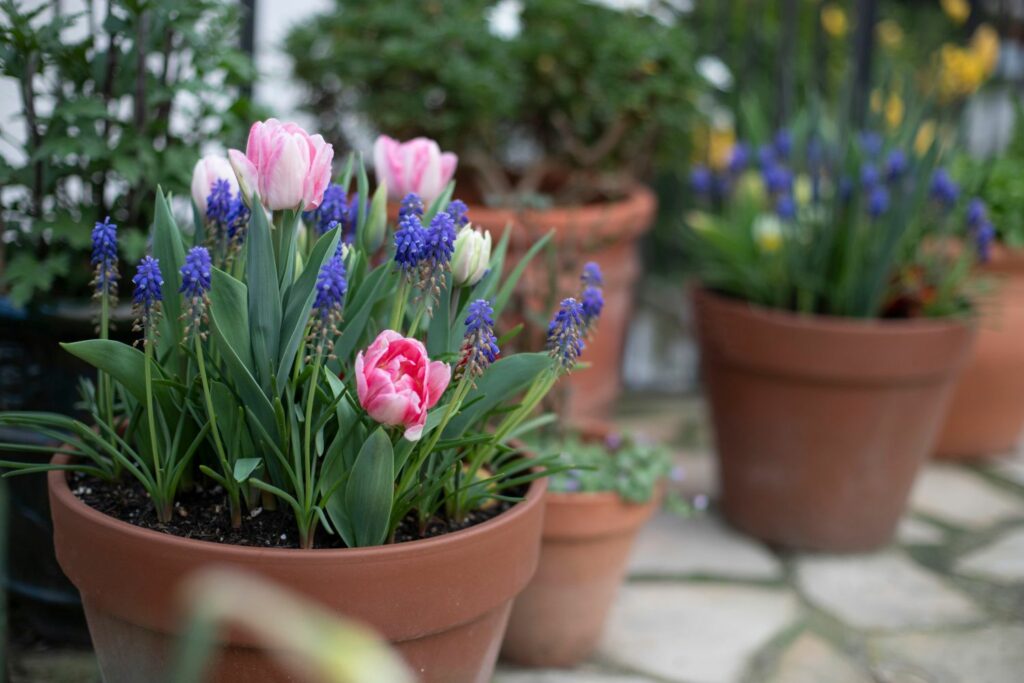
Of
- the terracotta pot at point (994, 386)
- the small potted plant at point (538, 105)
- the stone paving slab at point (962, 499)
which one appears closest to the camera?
the small potted plant at point (538, 105)

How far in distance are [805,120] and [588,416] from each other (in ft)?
2.72

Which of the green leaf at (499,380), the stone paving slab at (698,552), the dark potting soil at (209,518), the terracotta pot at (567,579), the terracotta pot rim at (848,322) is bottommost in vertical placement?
the stone paving slab at (698,552)

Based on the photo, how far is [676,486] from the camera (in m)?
2.71

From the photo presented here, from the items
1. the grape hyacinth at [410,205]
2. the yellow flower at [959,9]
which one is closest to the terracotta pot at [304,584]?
the grape hyacinth at [410,205]

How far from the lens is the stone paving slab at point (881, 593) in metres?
2.12

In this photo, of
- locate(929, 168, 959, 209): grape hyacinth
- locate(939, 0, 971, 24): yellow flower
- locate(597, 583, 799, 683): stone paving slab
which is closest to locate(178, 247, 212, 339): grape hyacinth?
locate(597, 583, 799, 683): stone paving slab

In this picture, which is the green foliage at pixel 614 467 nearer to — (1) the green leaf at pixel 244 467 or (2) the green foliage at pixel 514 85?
(2) the green foliage at pixel 514 85

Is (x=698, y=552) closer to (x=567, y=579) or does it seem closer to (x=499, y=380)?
(x=567, y=579)

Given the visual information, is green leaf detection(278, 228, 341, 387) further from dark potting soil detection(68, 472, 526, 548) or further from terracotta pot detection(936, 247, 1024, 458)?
terracotta pot detection(936, 247, 1024, 458)

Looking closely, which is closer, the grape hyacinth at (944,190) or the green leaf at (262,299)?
the green leaf at (262,299)

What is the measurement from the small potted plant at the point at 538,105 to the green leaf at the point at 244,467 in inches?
40.1

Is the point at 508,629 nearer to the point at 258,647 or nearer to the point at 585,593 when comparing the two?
the point at 585,593

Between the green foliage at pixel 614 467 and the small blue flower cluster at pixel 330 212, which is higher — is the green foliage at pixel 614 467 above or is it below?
below

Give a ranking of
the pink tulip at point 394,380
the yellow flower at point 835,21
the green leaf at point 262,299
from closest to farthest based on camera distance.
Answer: the pink tulip at point 394,380
the green leaf at point 262,299
the yellow flower at point 835,21
